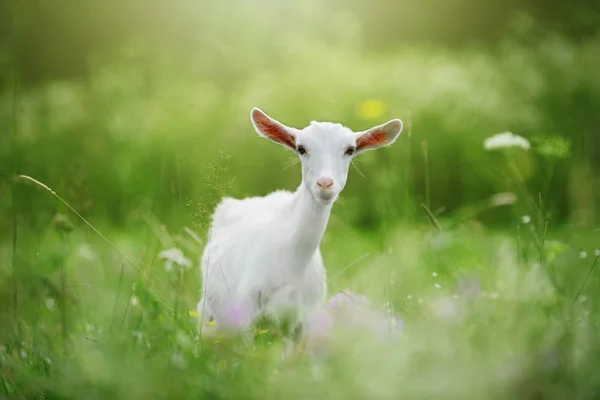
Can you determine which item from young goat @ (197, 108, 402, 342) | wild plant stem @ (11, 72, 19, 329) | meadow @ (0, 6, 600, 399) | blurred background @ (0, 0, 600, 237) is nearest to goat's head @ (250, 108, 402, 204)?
young goat @ (197, 108, 402, 342)

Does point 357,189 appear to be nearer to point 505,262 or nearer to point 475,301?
point 505,262

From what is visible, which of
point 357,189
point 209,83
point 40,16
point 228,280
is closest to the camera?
point 228,280

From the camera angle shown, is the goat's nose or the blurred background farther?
the blurred background

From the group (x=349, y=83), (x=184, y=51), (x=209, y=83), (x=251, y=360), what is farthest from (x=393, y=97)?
(x=251, y=360)

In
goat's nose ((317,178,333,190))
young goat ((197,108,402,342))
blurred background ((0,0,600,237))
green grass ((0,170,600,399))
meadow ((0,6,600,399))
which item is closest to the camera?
green grass ((0,170,600,399))

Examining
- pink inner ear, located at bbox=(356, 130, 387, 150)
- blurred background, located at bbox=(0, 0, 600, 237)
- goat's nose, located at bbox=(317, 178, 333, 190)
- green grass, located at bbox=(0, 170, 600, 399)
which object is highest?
blurred background, located at bbox=(0, 0, 600, 237)

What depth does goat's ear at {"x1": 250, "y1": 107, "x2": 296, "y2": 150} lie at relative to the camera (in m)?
2.38

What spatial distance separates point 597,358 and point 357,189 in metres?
4.68

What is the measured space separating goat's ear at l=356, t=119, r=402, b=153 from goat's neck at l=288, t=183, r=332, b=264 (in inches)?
10.0

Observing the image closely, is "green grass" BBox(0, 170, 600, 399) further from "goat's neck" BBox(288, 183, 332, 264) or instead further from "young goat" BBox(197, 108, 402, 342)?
"goat's neck" BBox(288, 183, 332, 264)

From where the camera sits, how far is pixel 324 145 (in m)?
2.30

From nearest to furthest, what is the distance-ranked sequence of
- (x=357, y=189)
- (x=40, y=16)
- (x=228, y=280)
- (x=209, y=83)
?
(x=228, y=280) < (x=357, y=189) < (x=209, y=83) < (x=40, y=16)

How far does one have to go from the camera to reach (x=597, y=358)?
1.37m

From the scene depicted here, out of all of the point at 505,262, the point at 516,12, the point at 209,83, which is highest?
the point at 516,12
